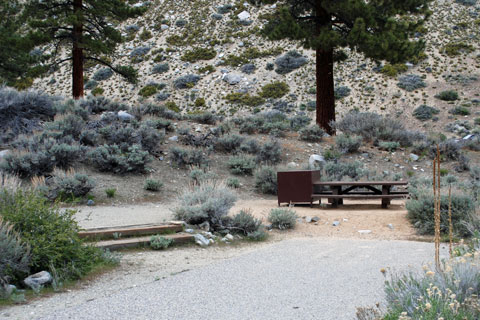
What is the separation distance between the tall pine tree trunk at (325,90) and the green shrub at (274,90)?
22396 mm

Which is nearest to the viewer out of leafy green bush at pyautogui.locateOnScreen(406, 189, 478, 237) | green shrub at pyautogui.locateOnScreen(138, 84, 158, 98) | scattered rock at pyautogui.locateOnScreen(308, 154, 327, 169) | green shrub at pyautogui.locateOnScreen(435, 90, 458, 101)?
leafy green bush at pyautogui.locateOnScreen(406, 189, 478, 237)

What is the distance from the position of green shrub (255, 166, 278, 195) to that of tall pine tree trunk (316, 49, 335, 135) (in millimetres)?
6196

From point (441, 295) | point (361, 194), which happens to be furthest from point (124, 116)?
point (441, 295)

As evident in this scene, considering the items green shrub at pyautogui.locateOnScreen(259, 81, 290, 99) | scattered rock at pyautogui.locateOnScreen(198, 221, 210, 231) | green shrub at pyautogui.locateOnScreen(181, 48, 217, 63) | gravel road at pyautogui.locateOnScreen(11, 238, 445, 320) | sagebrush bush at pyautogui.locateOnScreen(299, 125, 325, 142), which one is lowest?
gravel road at pyautogui.locateOnScreen(11, 238, 445, 320)

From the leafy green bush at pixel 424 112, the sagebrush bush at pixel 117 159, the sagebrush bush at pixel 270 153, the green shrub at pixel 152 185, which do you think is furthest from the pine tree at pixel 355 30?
the leafy green bush at pixel 424 112

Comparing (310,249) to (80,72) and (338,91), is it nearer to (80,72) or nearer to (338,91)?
(80,72)

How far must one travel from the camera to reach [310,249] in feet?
25.1

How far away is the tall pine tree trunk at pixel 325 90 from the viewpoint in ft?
60.9

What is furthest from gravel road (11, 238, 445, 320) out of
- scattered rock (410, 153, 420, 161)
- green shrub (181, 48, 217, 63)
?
green shrub (181, 48, 217, 63)

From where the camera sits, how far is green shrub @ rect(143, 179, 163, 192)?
12.7 meters

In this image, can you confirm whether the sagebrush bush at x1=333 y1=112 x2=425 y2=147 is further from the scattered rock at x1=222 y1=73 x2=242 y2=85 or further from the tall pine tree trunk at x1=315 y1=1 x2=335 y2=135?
the scattered rock at x1=222 y1=73 x2=242 y2=85

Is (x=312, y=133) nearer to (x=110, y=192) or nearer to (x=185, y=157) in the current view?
(x=185, y=157)

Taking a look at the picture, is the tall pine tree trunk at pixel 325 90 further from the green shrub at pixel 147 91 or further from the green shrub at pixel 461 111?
the green shrub at pixel 147 91

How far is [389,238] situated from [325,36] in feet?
32.1
